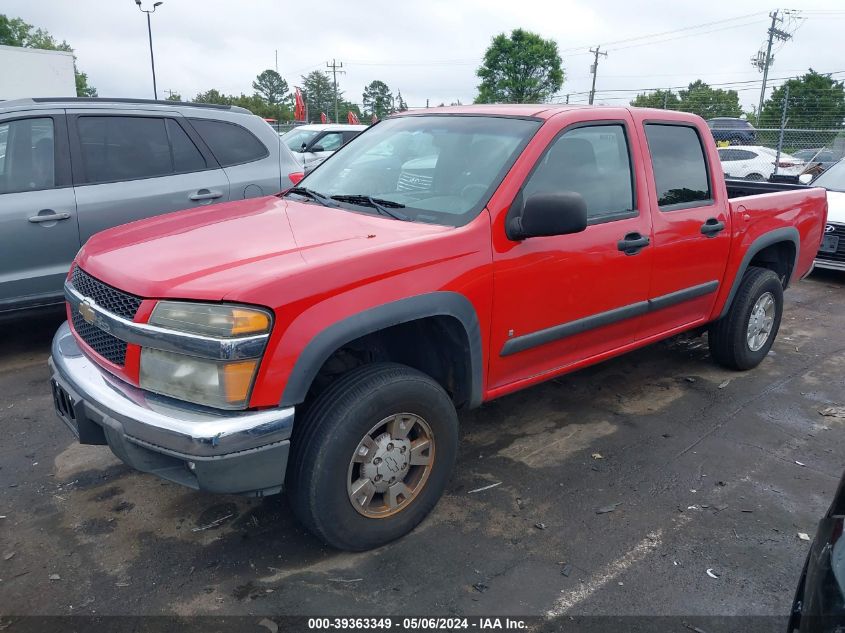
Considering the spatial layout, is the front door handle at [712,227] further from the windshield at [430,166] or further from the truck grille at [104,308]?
the truck grille at [104,308]

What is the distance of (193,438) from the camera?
226 cm

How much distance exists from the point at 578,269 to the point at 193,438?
201 centimetres

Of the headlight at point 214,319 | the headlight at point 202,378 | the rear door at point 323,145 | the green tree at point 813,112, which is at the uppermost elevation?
the green tree at point 813,112

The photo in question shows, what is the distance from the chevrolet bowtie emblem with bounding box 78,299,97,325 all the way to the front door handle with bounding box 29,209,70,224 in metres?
2.35

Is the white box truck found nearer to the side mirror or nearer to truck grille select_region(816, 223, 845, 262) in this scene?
truck grille select_region(816, 223, 845, 262)

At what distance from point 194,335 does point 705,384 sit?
3776 mm

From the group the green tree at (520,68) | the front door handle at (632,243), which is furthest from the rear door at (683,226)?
the green tree at (520,68)

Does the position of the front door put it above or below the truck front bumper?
above

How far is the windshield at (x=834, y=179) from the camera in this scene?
8.69m

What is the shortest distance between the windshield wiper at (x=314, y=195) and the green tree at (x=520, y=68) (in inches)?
1758

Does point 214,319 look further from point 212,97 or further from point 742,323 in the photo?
point 212,97

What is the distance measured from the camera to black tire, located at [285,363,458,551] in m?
2.51

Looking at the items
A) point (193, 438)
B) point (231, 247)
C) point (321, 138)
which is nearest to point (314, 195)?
point (231, 247)

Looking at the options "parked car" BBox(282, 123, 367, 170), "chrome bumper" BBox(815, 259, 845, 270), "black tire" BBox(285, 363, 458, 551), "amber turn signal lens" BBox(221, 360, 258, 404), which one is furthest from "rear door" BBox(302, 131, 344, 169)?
"amber turn signal lens" BBox(221, 360, 258, 404)
